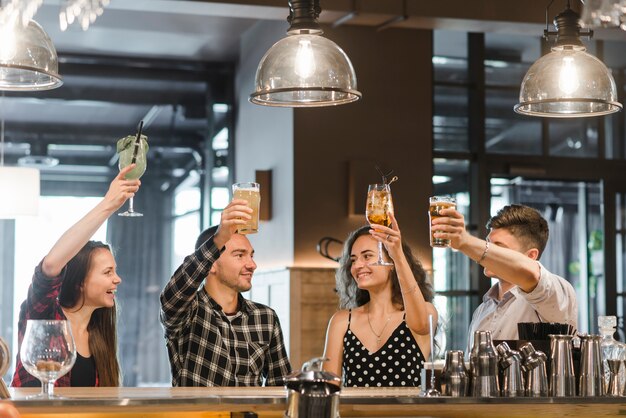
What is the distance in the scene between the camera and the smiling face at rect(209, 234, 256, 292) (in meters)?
3.79

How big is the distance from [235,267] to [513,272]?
3.56 feet

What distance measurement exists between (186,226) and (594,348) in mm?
7616

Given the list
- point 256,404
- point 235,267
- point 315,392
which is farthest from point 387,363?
point 315,392

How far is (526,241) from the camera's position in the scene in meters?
3.84

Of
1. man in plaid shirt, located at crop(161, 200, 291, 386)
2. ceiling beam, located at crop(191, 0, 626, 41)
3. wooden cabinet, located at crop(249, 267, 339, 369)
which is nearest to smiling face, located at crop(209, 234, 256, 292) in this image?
man in plaid shirt, located at crop(161, 200, 291, 386)

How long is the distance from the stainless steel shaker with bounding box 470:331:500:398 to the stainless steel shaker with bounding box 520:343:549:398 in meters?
0.10

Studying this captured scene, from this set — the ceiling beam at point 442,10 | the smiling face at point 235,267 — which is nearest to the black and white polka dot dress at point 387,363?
the smiling face at point 235,267

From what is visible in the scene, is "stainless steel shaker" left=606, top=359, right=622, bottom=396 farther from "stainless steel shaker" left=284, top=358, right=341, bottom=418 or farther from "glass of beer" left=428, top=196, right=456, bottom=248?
"stainless steel shaker" left=284, top=358, right=341, bottom=418

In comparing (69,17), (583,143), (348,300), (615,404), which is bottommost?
(615,404)

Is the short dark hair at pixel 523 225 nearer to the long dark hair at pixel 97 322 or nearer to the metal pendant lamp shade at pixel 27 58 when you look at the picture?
the long dark hair at pixel 97 322

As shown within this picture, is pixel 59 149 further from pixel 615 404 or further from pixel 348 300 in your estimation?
pixel 615 404

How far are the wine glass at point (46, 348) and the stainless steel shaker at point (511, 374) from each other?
1.22 metres

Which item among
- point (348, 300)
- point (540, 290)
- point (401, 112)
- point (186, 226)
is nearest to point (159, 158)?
point (186, 226)

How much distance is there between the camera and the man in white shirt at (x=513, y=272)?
313cm
